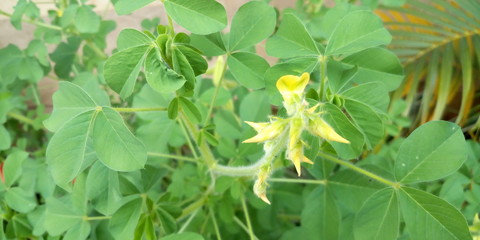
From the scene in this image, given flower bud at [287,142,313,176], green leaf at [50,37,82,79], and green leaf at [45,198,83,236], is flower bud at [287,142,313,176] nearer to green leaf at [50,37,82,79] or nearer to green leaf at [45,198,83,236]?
green leaf at [45,198,83,236]

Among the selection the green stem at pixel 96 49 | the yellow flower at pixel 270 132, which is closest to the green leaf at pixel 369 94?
the yellow flower at pixel 270 132

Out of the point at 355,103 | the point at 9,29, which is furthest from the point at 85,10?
the point at 355,103

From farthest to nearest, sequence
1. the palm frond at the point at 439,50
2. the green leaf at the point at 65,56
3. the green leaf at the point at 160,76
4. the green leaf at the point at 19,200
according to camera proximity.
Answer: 1. the palm frond at the point at 439,50
2. the green leaf at the point at 65,56
3. the green leaf at the point at 19,200
4. the green leaf at the point at 160,76

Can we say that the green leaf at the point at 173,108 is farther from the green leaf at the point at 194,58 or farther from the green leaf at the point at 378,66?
the green leaf at the point at 378,66

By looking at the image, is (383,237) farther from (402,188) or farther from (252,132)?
(252,132)

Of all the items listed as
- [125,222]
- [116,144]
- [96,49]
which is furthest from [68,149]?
[96,49]
